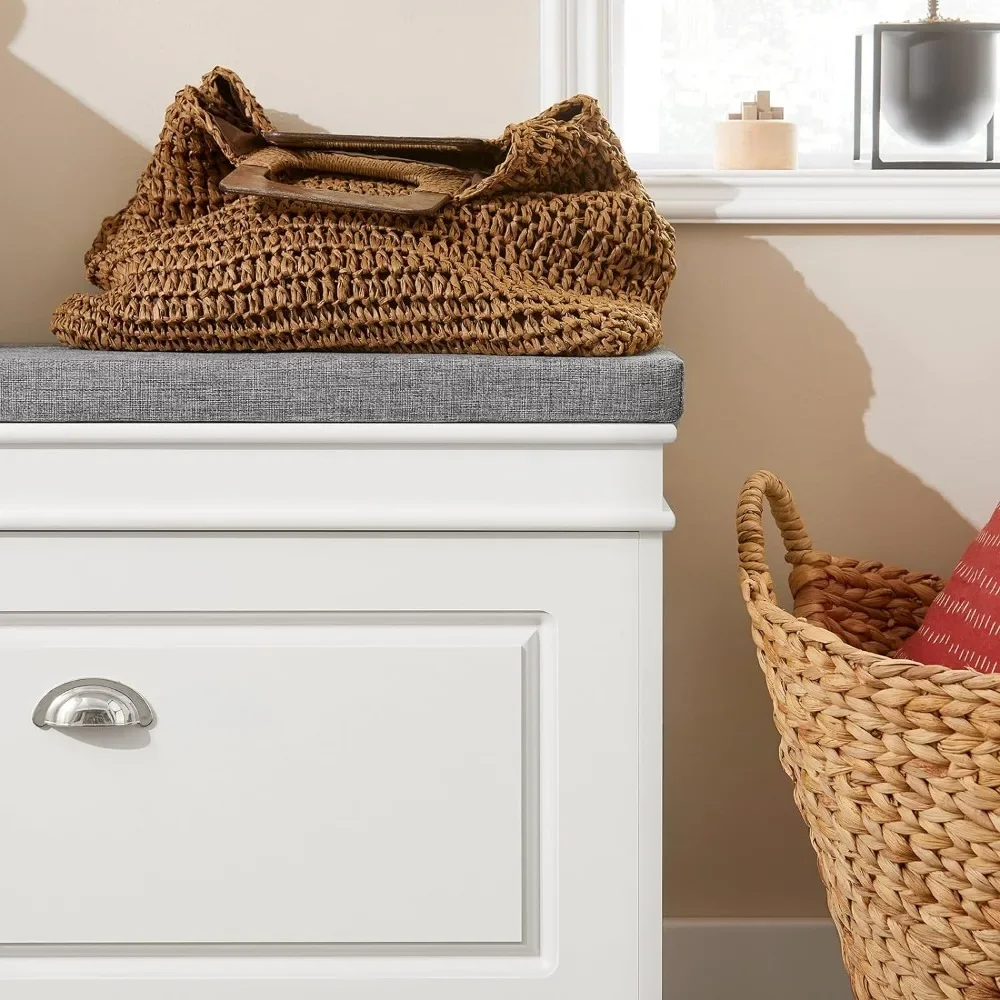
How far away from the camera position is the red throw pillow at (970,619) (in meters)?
0.73

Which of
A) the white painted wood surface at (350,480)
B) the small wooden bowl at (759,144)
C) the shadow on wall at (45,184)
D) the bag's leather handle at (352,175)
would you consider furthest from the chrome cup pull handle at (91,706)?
the small wooden bowl at (759,144)

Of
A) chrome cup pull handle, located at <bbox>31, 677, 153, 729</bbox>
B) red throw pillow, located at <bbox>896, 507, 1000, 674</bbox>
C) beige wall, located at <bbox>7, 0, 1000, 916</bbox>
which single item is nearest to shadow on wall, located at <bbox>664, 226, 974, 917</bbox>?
beige wall, located at <bbox>7, 0, 1000, 916</bbox>

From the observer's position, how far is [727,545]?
1.09 m

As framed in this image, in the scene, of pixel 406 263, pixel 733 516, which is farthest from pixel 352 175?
pixel 733 516

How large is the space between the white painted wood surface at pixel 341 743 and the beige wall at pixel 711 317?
427 mm

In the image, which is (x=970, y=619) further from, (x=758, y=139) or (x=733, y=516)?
(x=758, y=139)

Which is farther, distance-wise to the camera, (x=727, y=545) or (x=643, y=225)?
(x=727, y=545)

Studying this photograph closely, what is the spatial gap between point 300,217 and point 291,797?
43cm

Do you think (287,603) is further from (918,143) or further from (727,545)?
(918,143)

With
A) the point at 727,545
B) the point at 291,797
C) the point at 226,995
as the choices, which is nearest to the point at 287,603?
the point at 291,797

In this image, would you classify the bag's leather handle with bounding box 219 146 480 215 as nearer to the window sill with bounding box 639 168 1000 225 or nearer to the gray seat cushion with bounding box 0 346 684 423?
the gray seat cushion with bounding box 0 346 684 423

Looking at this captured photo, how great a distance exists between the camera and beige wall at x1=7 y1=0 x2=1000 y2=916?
103cm

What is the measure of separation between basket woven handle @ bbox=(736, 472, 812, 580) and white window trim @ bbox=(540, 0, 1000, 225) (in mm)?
325

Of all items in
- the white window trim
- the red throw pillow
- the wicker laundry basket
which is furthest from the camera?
the white window trim
